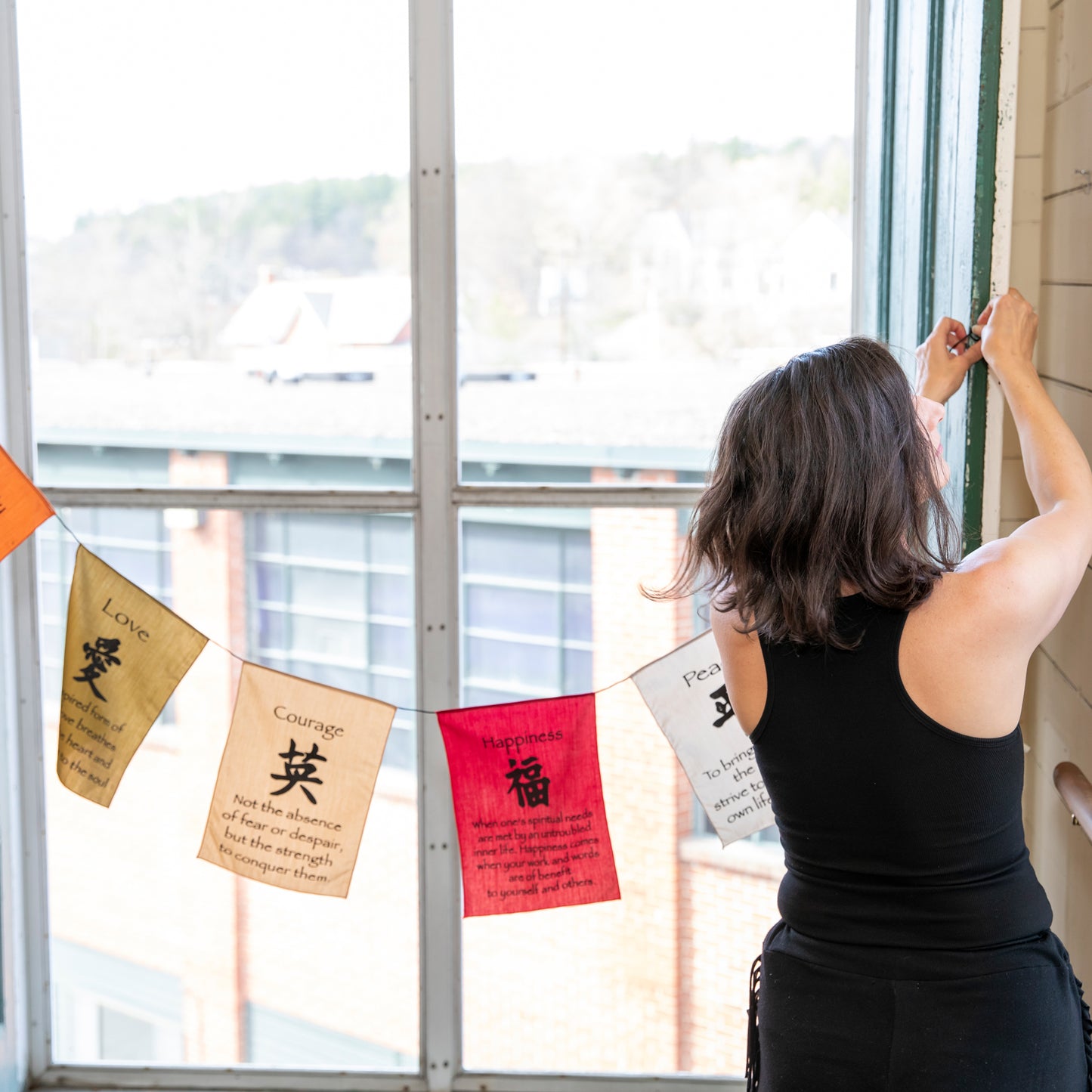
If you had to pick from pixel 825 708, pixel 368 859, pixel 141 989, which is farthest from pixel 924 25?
pixel 141 989

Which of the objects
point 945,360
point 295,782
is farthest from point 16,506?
point 945,360

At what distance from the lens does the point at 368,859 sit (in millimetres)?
2580

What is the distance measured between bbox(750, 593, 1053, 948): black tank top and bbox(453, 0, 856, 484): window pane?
3.60ft

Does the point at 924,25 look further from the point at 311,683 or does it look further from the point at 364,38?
the point at 311,683

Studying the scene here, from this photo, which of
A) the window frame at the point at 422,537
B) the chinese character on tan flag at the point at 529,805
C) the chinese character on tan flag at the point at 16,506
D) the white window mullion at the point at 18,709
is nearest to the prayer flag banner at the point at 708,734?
the chinese character on tan flag at the point at 529,805

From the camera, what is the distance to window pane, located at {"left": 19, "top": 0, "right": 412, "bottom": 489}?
2203mm

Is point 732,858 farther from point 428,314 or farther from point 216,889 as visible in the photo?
point 428,314

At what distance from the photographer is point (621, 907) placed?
99.0 inches

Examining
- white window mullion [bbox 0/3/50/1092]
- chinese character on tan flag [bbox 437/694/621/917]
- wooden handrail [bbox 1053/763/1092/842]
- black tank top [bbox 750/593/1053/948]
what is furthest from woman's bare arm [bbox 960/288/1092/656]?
white window mullion [bbox 0/3/50/1092]

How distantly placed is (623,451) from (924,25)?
91 cm

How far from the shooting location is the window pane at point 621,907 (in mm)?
2391

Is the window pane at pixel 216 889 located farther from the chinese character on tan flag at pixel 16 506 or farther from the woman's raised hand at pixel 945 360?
the woman's raised hand at pixel 945 360

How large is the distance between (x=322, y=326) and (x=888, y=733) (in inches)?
60.0

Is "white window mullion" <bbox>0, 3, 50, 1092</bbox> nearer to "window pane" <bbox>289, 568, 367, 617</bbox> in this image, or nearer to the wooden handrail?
"window pane" <bbox>289, 568, 367, 617</bbox>
